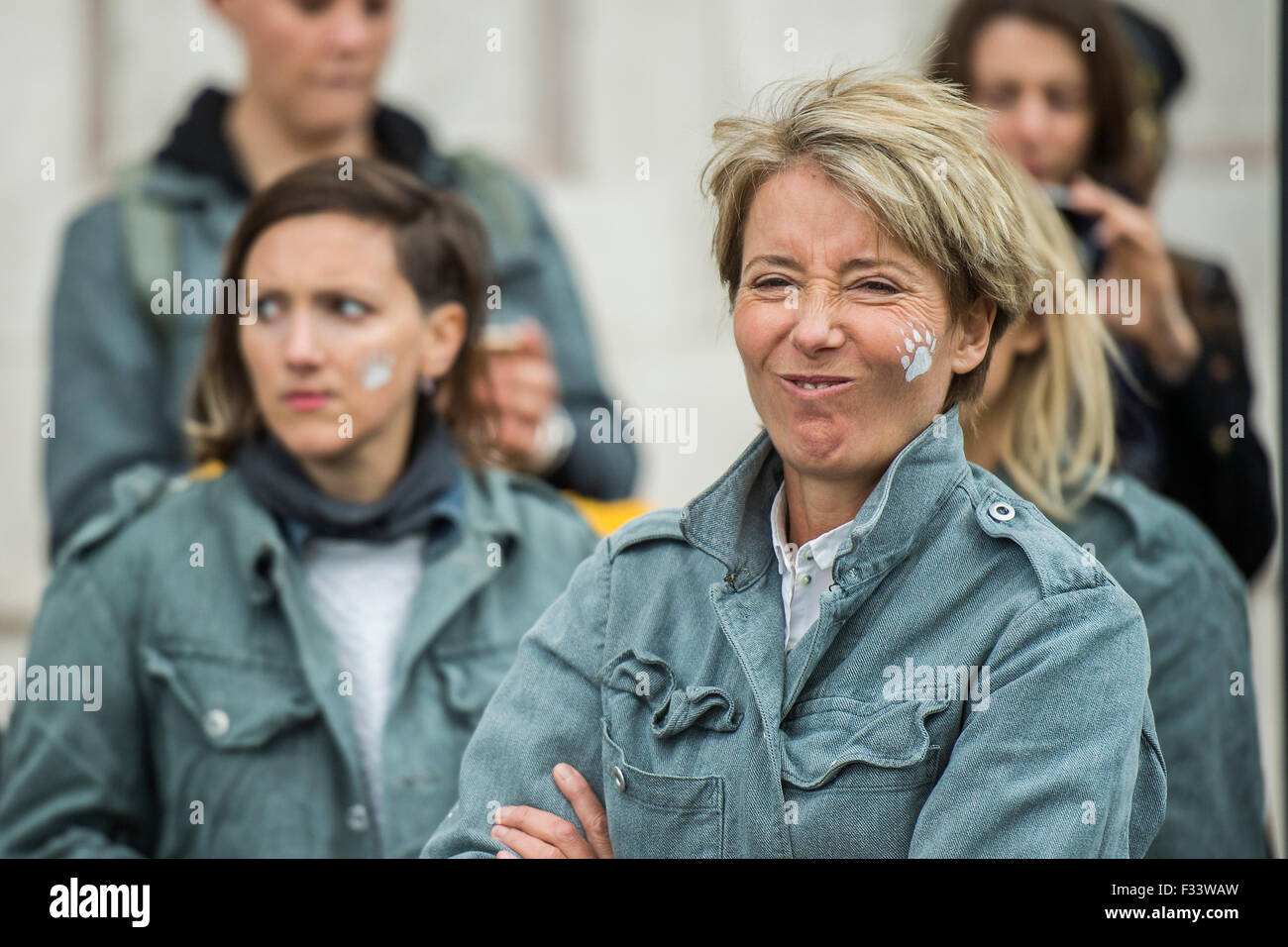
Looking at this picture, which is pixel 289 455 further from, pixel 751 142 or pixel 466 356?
pixel 751 142

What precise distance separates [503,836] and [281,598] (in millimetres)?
735

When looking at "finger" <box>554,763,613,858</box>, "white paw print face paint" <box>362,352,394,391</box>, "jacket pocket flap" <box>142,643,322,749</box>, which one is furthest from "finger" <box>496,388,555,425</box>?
"finger" <box>554,763,613,858</box>

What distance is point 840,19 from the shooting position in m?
3.67

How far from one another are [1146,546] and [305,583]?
1.29 meters

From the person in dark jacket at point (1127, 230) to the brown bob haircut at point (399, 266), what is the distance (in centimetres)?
104

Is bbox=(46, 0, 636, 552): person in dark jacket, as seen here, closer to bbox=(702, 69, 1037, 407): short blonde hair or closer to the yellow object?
the yellow object

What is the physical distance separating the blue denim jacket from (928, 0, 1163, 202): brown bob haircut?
169 centimetres

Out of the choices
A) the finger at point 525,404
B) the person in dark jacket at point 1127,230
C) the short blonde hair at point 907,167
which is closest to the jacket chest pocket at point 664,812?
the short blonde hair at point 907,167

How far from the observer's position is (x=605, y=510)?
2.95m

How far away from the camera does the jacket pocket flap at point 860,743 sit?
1.62m

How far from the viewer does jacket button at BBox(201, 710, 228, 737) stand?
2.35m

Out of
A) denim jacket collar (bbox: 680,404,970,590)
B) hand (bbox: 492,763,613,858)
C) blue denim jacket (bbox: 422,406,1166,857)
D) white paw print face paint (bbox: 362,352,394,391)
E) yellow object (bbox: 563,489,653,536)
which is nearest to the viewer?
blue denim jacket (bbox: 422,406,1166,857)

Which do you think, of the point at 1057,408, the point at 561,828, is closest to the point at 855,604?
the point at 561,828
